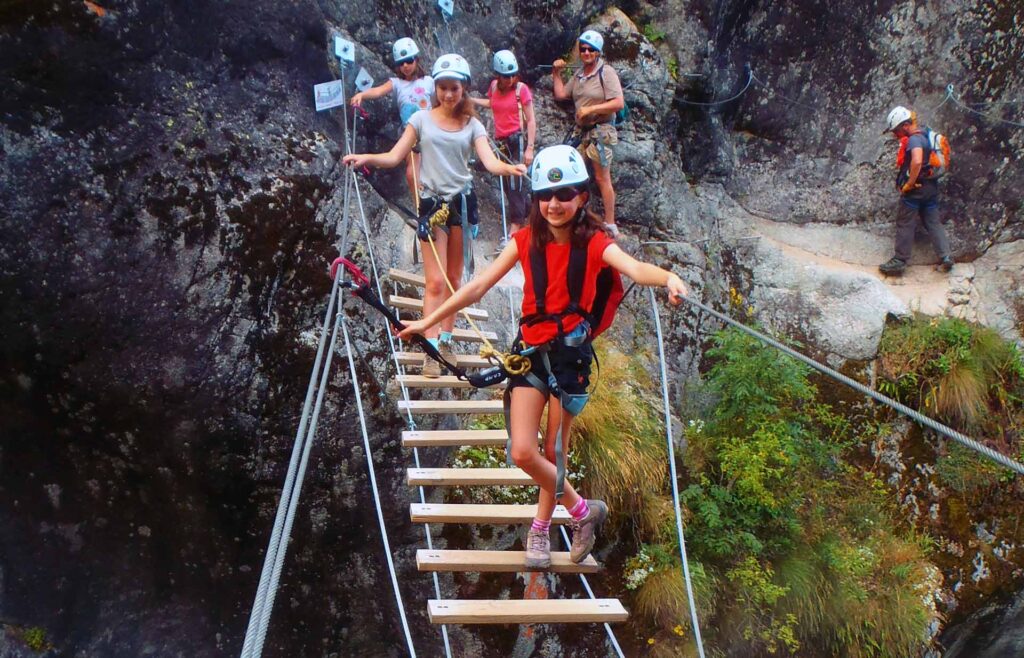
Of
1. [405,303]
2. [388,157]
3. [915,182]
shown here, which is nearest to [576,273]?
[388,157]

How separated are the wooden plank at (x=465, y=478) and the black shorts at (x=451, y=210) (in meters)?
1.48

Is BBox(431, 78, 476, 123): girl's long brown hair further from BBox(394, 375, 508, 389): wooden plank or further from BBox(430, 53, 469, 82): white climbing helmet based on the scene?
BBox(394, 375, 508, 389): wooden plank

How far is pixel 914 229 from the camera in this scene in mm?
8273

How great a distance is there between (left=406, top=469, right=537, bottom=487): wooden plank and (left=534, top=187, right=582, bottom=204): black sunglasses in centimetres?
160

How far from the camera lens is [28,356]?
406 cm

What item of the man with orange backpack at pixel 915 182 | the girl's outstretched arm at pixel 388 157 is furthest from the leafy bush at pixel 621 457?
the man with orange backpack at pixel 915 182

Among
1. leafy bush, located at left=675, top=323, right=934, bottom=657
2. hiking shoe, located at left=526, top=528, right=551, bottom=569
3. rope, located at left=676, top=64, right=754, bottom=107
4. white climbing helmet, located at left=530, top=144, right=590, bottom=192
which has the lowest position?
leafy bush, located at left=675, top=323, right=934, bottom=657

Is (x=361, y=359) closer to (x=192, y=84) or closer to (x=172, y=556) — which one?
→ (x=172, y=556)

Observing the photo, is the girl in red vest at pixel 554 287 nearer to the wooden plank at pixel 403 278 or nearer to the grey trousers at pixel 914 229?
the wooden plank at pixel 403 278

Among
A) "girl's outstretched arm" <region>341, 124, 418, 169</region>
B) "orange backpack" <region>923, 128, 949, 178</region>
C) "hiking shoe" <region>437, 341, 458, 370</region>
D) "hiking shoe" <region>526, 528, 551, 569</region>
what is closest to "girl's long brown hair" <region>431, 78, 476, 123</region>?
"girl's outstretched arm" <region>341, 124, 418, 169</region>

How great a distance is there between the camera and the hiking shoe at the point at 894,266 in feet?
27.1

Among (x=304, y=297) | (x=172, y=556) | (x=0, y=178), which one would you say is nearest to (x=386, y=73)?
(x=304, y=297)

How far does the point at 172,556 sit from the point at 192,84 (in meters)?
3.07

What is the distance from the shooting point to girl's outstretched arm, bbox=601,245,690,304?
2.49 metres
